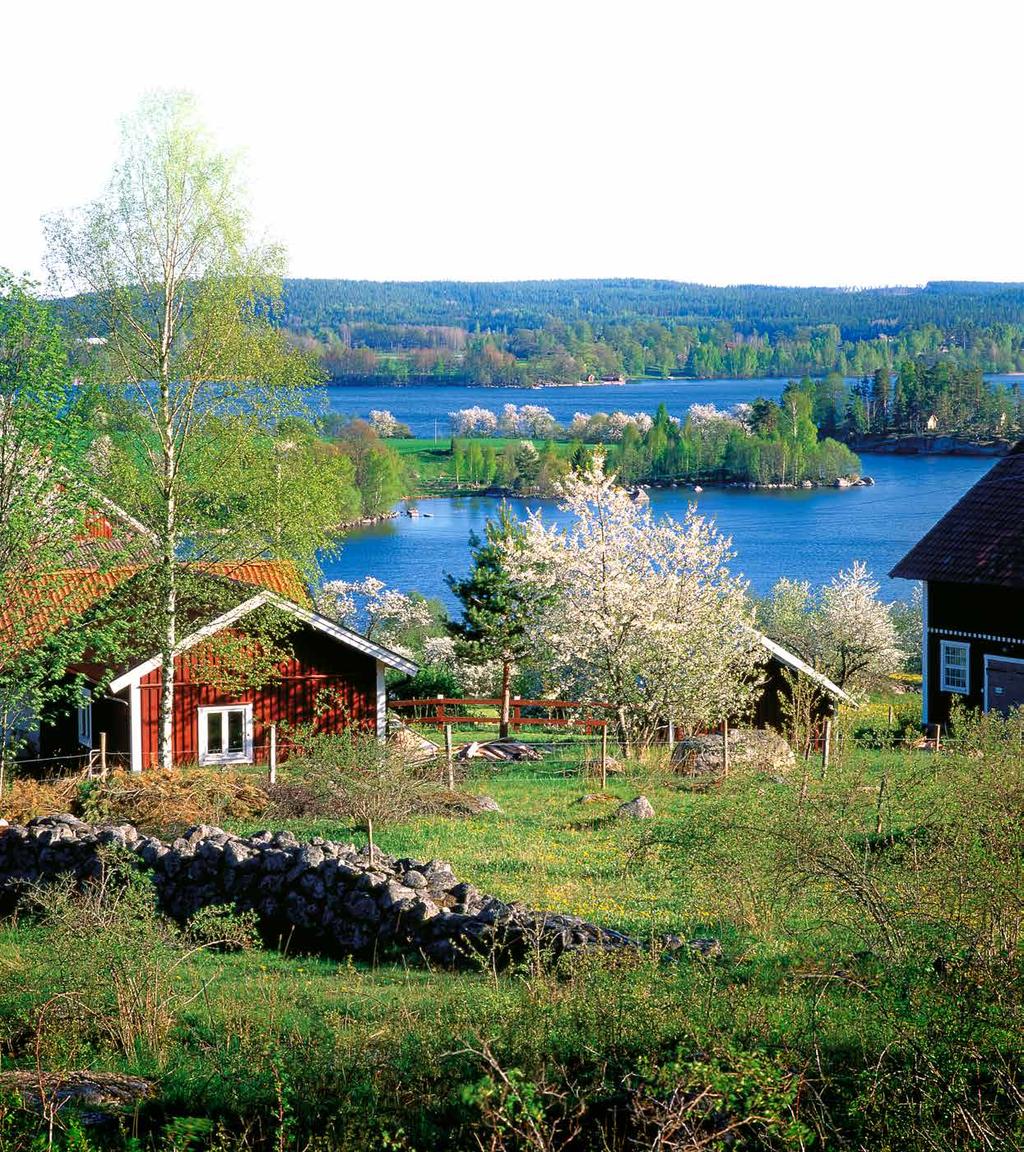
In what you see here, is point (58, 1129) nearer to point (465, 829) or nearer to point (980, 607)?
point (465, 829)

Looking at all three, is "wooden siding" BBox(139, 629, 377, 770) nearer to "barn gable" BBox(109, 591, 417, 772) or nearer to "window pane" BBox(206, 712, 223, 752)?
"barn gable" BBox(109, 591, 417, 772)

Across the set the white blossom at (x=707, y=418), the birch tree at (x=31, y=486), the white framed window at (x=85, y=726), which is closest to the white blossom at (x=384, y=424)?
the white blossom at (x=707, y=418)

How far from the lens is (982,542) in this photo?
29.5 meters

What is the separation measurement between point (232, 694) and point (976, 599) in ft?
51.5

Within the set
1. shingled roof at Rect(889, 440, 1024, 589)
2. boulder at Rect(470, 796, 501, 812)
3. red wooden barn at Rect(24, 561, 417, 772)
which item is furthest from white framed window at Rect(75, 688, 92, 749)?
shingled roof at Rect(889, 440, 1024, 589)

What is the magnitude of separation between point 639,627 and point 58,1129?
2199cm

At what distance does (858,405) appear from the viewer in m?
182

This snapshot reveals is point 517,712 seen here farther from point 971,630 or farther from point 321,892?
point 321,892

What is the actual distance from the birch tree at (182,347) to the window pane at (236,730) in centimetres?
263

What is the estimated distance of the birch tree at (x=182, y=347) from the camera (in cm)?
2300

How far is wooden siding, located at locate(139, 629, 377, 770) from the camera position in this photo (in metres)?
25.0

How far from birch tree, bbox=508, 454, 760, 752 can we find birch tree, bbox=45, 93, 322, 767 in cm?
768

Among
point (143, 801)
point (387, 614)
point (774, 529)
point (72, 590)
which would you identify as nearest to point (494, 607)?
point (72, 590)

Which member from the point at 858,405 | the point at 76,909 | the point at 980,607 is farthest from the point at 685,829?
the point at 858,405
